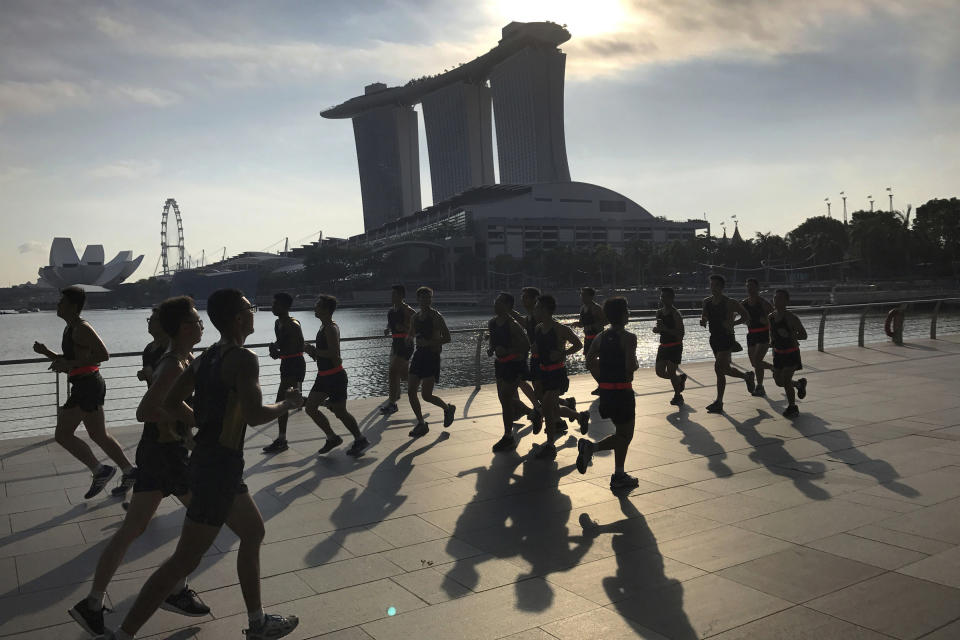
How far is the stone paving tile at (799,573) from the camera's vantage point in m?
4.22

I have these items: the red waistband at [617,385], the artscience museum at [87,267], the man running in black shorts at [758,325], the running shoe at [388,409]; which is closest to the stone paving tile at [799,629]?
the red waistband at [617,385]

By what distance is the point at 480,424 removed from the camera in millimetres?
10219

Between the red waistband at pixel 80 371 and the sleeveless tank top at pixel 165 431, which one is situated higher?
the red waistband at pixel 80 371

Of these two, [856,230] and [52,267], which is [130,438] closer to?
[856,230]

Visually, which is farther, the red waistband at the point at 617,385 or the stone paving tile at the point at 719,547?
the red waistband at the point at 617,385

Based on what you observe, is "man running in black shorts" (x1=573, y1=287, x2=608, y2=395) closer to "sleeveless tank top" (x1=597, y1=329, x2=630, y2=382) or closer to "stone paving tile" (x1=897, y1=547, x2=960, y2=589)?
"sleeveless tank top" (x1=597, y1=329, x2=630, y2=382)

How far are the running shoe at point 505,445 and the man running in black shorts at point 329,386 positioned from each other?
148 cm

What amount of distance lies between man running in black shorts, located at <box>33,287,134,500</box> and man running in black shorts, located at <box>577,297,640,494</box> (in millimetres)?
4153

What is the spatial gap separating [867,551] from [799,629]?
1404 millimetres

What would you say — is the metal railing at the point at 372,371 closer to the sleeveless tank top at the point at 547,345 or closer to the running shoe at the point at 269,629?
the sleeveless tank top at the point at 547,345

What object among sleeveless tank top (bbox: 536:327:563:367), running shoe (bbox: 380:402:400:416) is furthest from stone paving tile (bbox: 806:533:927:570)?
running shoe (bbox: 380:402:400:416)

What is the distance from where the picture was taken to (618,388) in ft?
22.1

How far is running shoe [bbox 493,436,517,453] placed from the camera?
27.7ft

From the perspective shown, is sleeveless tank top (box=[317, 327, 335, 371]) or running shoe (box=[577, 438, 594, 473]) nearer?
running shoe (box=[577, 438, 594, 473])
